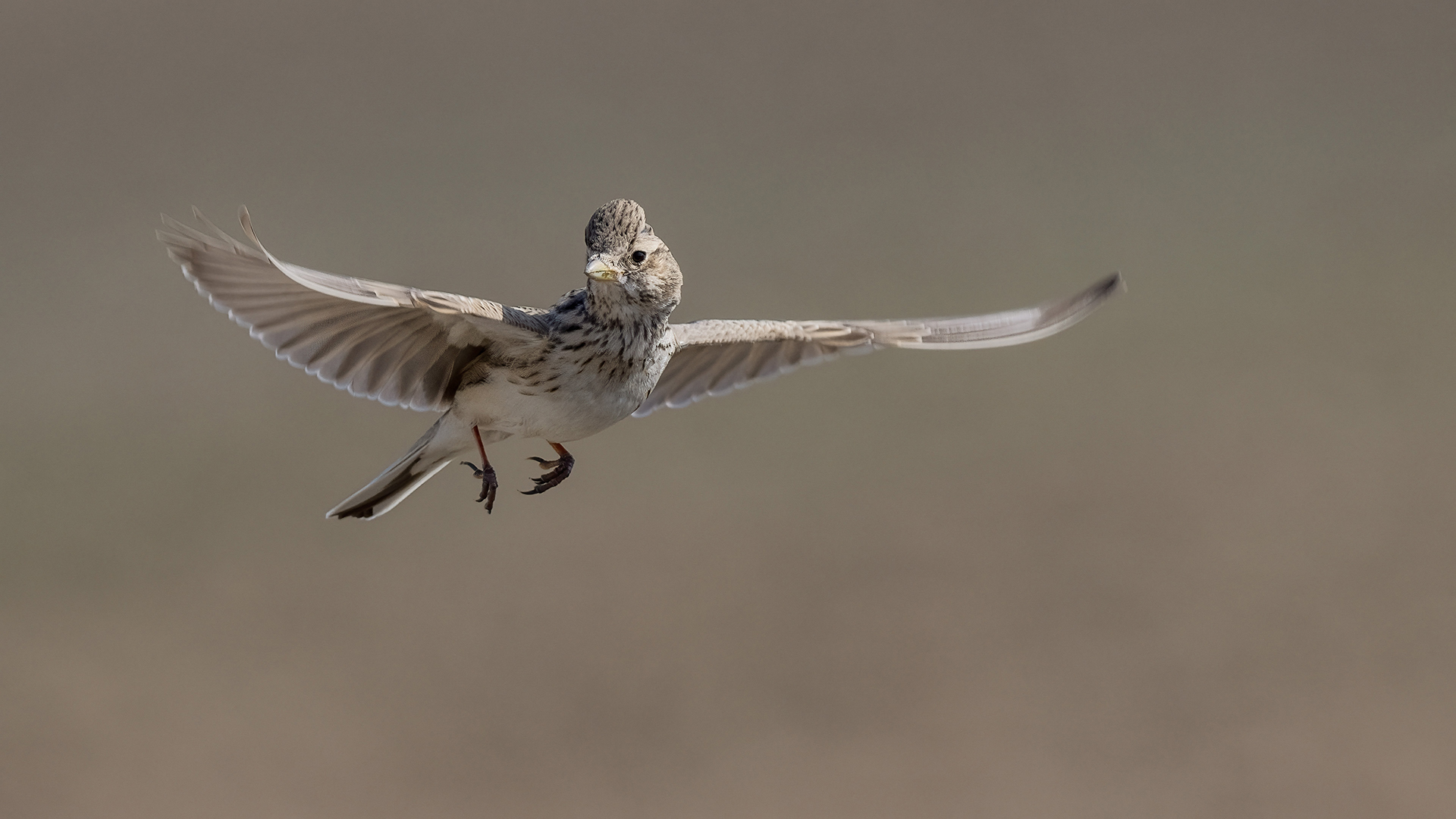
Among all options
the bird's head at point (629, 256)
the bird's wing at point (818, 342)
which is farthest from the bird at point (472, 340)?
the bird's wing at point (818, 342)

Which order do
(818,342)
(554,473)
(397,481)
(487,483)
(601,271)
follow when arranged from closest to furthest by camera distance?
(601,271), (487,483), (554,473), (397,481), (818,342)

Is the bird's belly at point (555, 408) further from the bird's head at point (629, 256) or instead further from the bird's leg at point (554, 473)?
the bird's head at point (629, 256)

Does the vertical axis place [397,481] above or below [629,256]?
below

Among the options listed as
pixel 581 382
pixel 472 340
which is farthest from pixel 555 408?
pixel 472 340

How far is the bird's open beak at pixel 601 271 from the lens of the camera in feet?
12.6

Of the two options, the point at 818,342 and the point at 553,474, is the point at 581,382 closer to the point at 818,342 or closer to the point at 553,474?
the point at 553,474

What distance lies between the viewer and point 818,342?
6.12 m

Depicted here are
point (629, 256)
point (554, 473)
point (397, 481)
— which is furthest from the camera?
point (397, 481)

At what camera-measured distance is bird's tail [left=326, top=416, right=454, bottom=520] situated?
5352 mm

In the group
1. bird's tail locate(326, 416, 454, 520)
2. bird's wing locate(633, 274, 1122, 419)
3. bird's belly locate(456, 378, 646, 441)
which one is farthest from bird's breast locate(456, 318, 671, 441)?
bird's wing locate(633, 274, 1122, 419)

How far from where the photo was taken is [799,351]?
6.29 m

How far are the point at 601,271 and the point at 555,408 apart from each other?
825mm

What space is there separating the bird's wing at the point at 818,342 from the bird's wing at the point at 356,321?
119 centimetres

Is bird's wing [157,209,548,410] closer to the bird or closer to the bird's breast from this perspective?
the bird
